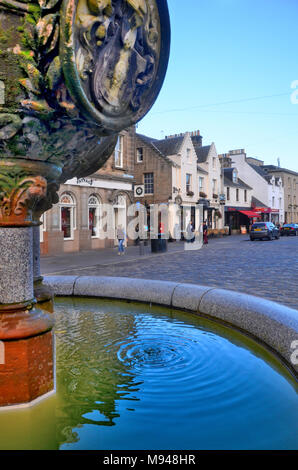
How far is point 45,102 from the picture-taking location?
2.65 metres

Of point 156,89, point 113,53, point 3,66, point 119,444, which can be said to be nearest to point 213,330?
point 119,444

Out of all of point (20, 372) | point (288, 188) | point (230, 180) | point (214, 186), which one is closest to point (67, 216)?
point (20, 372)

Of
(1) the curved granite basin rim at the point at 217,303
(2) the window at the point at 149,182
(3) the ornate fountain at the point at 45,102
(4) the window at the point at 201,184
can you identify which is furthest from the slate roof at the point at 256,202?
(3) the ornate fountain at the point at 45,102

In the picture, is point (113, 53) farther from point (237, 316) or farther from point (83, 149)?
point (237, 316)

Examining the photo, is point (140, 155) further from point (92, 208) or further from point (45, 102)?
point (45, 102)

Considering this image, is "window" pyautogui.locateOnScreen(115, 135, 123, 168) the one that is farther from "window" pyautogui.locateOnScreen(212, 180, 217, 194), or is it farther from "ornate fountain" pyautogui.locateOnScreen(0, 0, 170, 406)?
"ornate fountain" pyautogui.locateOnScreen(0, 0, 170, 406)

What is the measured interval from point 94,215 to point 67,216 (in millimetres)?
2372

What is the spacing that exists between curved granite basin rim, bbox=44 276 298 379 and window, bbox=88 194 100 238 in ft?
50.5

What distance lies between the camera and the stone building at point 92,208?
18953 mm

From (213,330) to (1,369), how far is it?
2.82 meters

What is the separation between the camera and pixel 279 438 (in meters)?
2.40

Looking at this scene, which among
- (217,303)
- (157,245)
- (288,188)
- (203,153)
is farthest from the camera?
(288,188)

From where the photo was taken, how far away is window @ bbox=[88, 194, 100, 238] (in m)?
22.1

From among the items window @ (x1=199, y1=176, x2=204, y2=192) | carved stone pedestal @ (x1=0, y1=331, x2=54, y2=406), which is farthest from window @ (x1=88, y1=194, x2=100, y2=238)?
carved stone pedestal @ (x1=0, y1=331, x2=54, y2=406)
